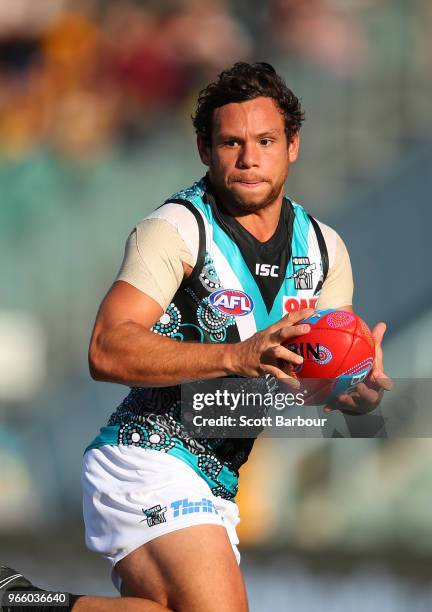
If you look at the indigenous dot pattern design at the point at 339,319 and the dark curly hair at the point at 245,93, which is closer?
the indigenous dot pattern design at the point at 339,319

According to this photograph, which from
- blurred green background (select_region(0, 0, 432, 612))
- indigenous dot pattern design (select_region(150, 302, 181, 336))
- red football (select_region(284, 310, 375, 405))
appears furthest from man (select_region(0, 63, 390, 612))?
blurred green background (select_region(0, 0, 432, 612))

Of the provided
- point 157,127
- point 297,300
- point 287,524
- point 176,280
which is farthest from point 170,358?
point 157,127

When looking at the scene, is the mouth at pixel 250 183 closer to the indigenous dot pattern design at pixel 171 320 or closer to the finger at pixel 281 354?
the indigenous dot pattern design at pixel 171 320

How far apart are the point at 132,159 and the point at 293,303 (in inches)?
113

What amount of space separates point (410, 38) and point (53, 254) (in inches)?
96.5

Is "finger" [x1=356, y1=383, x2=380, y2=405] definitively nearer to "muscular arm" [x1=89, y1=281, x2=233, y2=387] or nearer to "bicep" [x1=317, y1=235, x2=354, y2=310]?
"bicep" [x1=317, y1=235, x2=354, y2=310]

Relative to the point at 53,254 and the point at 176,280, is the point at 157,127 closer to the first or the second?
the point at 53,254

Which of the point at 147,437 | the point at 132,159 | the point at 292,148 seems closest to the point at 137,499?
the point at 147,437

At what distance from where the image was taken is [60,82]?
6.71m

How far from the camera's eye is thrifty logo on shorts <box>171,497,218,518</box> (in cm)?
372

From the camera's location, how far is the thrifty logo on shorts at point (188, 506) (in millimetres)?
3717

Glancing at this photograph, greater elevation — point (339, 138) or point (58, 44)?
point (58, 44)

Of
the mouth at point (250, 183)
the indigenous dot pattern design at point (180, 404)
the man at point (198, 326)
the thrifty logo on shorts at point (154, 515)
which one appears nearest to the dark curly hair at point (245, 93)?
the man at point (198, 326)

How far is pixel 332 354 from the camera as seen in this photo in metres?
3.45
